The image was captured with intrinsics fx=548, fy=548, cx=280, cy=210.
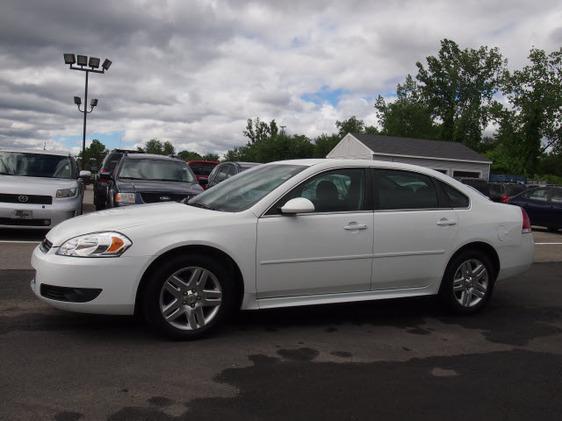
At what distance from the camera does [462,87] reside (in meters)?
65.2

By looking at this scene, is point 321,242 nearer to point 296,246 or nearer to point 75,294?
point 296,246

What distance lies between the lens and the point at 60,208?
9086mm

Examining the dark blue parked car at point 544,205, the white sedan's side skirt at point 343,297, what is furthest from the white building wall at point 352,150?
the white sedan's side skirt at point 343,297

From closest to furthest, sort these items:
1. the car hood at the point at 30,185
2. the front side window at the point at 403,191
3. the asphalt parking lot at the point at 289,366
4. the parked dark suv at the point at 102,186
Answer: the asphalt parking lot at the point at 289,366, the front side window at the point at 403,191, the car hood at the point at 30,185, the parked dark suv at the point at 102,186

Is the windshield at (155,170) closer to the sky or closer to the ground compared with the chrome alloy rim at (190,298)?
closer to the sky

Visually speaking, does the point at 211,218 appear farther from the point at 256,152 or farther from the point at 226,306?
the point at 256,152

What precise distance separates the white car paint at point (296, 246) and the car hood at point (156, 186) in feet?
14.3

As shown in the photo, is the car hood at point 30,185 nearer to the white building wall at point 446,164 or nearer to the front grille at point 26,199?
the front grille at point 26,199

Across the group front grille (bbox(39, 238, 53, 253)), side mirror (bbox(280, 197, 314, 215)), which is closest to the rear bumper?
side mirror (bbox(280, 197, 314, 215))

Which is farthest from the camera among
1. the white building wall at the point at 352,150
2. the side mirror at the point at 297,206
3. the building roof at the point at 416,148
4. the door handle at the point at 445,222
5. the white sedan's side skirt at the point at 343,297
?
the white building wall at the point at 352,150

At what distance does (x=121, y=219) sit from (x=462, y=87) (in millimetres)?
66571

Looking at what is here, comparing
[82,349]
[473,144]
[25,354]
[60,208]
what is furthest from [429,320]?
[473,144]

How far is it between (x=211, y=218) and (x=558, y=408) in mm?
2775

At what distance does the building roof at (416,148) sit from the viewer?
131 ft
